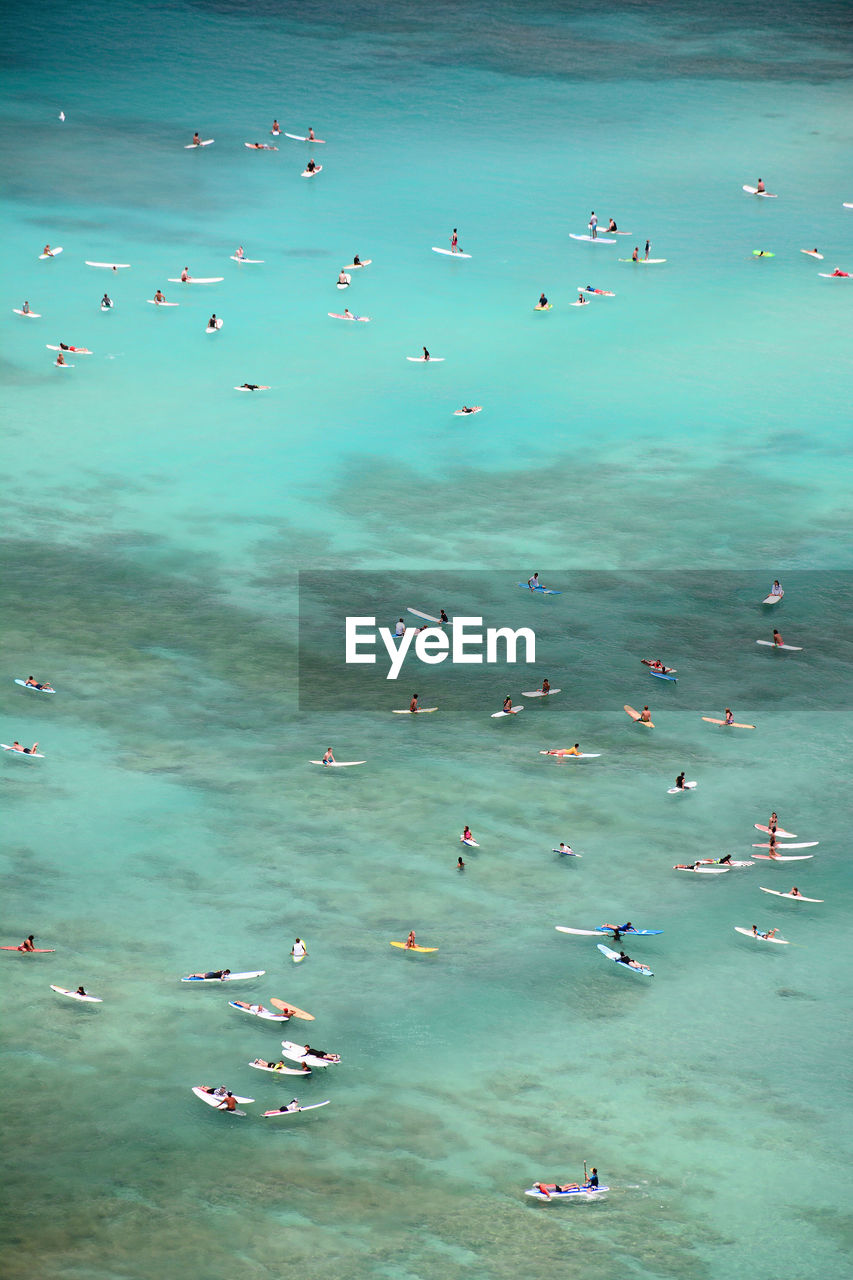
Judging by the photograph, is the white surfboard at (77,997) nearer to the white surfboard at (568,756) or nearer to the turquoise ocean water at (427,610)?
the turquoise ocean water at (427,610)

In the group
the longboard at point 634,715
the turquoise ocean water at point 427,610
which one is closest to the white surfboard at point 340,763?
the turquoise ocean water at point 427,610

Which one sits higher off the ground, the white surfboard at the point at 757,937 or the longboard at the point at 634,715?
the longboard at the point at 634,715

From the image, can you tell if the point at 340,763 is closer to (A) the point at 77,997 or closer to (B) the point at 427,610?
(B) the point at 427,610

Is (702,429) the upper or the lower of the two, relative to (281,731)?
upper

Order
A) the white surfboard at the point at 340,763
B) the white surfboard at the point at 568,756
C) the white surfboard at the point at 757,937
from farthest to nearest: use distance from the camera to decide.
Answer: the white surfboard at the point at 568,756 → the white surfboard at the point at 340,763 → the white surfboard at the point at 757,937

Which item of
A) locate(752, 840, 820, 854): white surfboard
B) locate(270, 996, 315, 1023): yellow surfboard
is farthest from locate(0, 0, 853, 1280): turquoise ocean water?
locate(752, 840, 820, 854): white surfboard

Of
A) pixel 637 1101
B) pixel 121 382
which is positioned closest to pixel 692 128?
pixel 121 382

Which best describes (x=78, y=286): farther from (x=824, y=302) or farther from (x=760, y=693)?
(x=760, y=693)

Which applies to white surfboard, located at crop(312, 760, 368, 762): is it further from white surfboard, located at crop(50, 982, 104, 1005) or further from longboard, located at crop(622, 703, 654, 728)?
white surfboard, located at crop(50, 982, 104, 1005)

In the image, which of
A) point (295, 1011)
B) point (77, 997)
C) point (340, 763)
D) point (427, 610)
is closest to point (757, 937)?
point (295, 1011)
